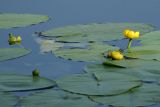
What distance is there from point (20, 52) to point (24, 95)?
474 mm

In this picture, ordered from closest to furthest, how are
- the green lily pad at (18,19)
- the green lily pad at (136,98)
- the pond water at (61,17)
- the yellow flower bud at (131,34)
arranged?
the green lily pad at (136,98)
the pond water at (61,17)
the yellow flower bud at (131,34)
the green lily pad at (18,19)

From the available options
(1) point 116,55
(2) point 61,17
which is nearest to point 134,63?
(1) point 116,55

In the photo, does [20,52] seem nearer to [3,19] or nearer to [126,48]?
[126,48]

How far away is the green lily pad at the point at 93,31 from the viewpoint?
6.89 feet

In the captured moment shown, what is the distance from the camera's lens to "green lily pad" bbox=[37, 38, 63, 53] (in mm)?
2010

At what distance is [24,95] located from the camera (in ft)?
4.91

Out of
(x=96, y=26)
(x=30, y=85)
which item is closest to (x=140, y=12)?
(x=96, y=26)

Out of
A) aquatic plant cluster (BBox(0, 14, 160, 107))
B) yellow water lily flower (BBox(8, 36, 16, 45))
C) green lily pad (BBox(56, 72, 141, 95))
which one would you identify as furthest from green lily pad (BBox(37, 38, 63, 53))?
green lily pad (BBox(56, 72, 141, 95))

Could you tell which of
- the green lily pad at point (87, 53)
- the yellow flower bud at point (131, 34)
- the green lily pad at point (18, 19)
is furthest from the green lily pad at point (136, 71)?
the green lily pad at point (18, 19)

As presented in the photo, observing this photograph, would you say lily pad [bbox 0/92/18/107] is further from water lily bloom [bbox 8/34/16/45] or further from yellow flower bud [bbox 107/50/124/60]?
water lily bloom [bbox 8/34/16/45]

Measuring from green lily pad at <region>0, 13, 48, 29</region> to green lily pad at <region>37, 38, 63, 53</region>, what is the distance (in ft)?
1.05

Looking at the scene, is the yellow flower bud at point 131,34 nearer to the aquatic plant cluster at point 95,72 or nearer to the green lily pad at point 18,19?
the aquatic plant cluster at point 95,72

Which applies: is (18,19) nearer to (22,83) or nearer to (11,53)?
(11,53)

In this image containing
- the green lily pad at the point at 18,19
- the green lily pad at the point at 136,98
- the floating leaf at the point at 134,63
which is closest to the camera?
the green lily pad at the point at 136,98
